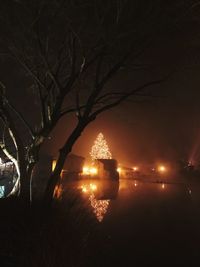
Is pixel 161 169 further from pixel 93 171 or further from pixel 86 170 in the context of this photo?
pixel 93 171

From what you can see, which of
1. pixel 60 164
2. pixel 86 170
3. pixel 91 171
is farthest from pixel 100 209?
pixel 86 170

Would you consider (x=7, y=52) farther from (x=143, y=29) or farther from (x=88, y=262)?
(x=88, y=262)

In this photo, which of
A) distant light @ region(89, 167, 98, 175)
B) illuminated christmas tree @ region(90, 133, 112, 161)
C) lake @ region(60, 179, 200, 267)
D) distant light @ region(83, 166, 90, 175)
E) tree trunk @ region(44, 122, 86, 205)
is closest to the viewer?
lake @ region(60, 179, 200, 267)

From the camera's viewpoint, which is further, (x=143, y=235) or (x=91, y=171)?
(x=91, y=171)

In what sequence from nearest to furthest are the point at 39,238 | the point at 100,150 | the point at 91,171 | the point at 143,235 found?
the point at 39,238
the point at 143,235
the point at 91,171
the point at 100,150

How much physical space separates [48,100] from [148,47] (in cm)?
405

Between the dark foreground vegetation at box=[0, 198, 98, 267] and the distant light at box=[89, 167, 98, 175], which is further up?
the distant light at box=[89, 167, 98, 175]

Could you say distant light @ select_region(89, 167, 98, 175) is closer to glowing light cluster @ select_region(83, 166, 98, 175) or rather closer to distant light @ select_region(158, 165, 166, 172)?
glowing light cluster @ select_region(83, 166, 98, 175)

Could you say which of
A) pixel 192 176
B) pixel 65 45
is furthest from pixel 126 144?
pixel 65 45

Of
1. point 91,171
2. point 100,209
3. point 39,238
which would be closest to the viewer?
point 39,238

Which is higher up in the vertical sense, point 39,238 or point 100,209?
point 100,209

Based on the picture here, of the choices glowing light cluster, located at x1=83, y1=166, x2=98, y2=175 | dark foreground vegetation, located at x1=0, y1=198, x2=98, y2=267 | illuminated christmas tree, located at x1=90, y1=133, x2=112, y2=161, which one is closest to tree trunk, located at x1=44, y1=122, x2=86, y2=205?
dark foreground vegetation, located at x1=0, y1=198, x2=98, y2=267

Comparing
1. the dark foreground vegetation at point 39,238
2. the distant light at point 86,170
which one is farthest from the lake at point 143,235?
the distant light at point 86,170

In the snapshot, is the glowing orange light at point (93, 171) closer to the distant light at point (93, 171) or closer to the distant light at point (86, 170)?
the distant light at point (93, 171)
